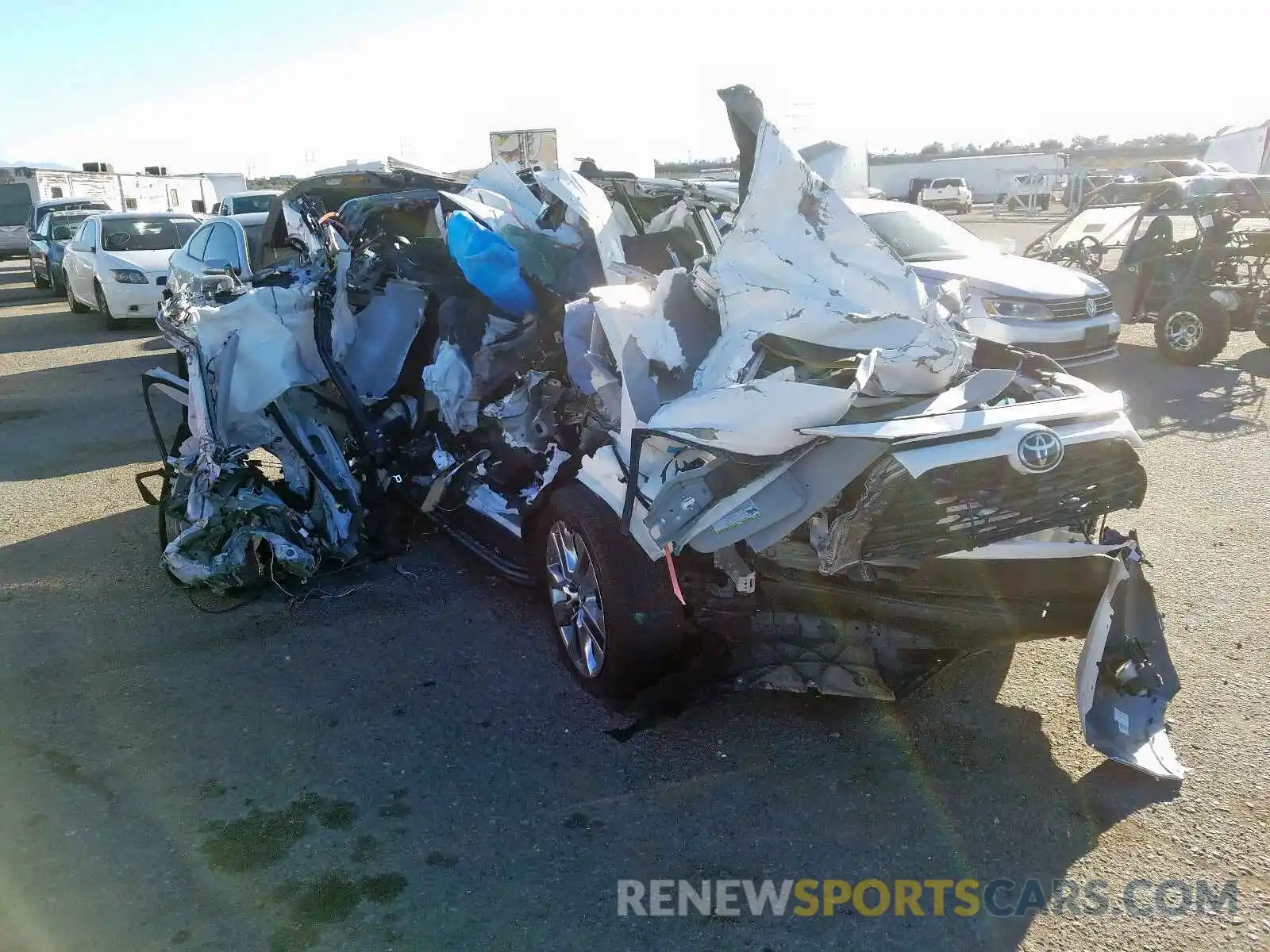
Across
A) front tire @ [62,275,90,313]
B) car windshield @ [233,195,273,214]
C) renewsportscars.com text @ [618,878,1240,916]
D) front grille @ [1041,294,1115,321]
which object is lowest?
renewsportscars.com text @ [618,878,1240,916]

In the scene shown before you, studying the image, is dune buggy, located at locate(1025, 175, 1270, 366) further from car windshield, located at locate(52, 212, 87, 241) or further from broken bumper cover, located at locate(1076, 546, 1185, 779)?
car windshield, located at locate(52, 212, 87, 241)

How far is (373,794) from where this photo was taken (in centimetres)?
322

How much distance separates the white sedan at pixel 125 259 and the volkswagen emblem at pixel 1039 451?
1423 centimetres

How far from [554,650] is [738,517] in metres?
1.55

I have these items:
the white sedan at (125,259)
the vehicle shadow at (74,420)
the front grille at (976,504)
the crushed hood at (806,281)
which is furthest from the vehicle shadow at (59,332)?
the front grille at (976,504)

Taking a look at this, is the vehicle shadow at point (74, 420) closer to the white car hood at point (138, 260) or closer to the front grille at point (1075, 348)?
the white car hood at point (138, 260)

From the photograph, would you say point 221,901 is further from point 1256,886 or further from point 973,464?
point 1256,886

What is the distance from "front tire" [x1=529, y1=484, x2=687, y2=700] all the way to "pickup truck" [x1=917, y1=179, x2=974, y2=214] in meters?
37.9

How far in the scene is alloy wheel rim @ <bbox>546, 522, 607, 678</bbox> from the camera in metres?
3.68

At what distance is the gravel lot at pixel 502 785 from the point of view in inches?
104

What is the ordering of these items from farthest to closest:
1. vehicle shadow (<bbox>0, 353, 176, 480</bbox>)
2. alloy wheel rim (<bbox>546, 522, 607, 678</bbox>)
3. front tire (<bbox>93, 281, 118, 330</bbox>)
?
1. front tire (<bbox>93, 281, 118, 330</bbox>)
2. vehicle shadow (<bbox>0, 353, 176, 480</bbox>)
3. alloy wheel rim (<bbox>546, 522, 607, 678</bbox>)

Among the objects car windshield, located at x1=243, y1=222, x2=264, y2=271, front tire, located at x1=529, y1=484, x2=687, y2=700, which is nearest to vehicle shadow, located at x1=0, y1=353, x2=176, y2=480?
car windshield, located at x1=243, y1=222, x2=264, y2=271

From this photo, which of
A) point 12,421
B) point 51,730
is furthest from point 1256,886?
point 12,421

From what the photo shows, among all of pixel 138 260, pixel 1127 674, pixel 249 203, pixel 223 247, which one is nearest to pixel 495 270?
pixel 1127 674
